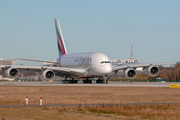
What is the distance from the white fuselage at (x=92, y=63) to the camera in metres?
66.0

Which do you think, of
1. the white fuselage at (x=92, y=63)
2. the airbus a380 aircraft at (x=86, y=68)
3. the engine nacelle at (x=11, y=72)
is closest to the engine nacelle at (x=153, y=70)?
the airbus a380 aircraft at (x=86, y=68)

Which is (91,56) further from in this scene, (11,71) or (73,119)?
(73,119)

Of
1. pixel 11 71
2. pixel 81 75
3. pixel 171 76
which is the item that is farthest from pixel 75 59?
pixel 171 76

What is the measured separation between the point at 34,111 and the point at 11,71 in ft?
135

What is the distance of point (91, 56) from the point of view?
69.4 metres

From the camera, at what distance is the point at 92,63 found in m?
68.1

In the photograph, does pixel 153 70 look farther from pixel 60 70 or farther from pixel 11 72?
pixel 11 72

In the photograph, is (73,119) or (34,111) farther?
(34,111)

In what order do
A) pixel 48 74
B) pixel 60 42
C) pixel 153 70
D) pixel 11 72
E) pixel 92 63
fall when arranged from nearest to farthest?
pixel 11 72 < pixel 48 74 < pixel 153 70 < pixel 92 63 < pixel 60 42

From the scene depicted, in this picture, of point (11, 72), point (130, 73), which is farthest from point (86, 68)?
point (11, 72)

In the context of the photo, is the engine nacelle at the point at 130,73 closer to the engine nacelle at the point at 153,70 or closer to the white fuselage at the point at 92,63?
the engine nacelle at the point at 153,70

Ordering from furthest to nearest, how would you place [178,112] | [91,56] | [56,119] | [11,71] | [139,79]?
[139,79], [91,56], [11,71], [178,112], [56,119]

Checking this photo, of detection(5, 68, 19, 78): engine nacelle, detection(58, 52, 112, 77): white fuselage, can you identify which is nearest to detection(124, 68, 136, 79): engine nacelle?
detection(58, 52, 112, 77): white fuselage

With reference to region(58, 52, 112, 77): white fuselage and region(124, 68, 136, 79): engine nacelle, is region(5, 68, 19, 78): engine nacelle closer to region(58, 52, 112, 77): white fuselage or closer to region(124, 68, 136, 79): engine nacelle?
region(58, 52, 112, 77): white fuselage
